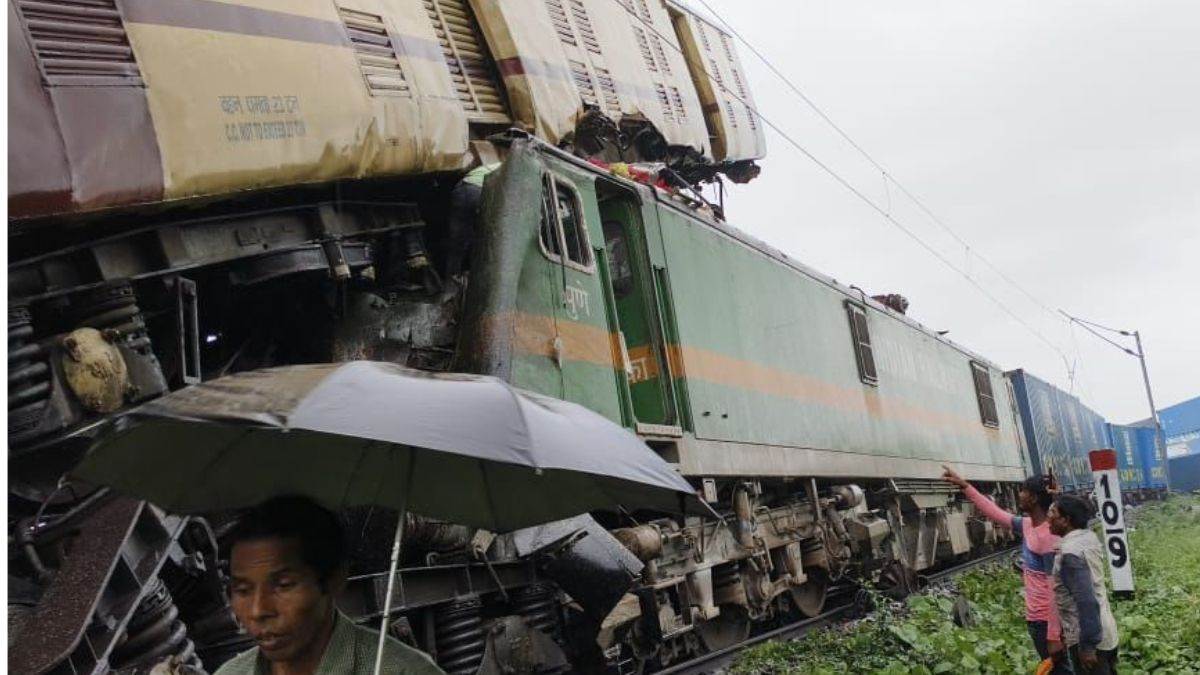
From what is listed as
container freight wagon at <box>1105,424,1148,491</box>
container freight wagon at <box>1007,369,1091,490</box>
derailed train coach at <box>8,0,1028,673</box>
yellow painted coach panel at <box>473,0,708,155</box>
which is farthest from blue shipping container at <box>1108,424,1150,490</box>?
derailed train coach at <box>8,0,1028,673</box>

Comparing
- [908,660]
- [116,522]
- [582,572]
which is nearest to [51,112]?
[116,522]

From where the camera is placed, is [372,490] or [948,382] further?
[948,382]

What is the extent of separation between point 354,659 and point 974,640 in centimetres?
653

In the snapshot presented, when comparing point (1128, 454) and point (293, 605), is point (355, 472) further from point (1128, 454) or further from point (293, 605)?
point (1128, 454)

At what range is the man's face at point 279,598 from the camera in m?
2.15

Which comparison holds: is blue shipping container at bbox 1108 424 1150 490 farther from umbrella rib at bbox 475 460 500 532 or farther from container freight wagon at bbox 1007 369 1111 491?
umbrella rib at bbox 475 460 500 532

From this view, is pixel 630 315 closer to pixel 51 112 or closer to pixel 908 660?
pixel 908 660

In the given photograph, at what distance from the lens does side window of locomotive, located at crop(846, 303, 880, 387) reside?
11.4 metres

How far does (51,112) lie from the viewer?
3906 millimetres

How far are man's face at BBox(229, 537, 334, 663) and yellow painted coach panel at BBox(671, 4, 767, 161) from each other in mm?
12951

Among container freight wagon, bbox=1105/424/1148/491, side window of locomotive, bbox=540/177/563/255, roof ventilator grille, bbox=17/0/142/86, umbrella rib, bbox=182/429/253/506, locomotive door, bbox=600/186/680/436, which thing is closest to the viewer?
umbrella rib, bbox=182/429/253/506

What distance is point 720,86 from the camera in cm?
1498

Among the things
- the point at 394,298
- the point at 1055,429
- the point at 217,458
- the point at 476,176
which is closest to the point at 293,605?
the point at 217,458

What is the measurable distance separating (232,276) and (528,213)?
1.65m
